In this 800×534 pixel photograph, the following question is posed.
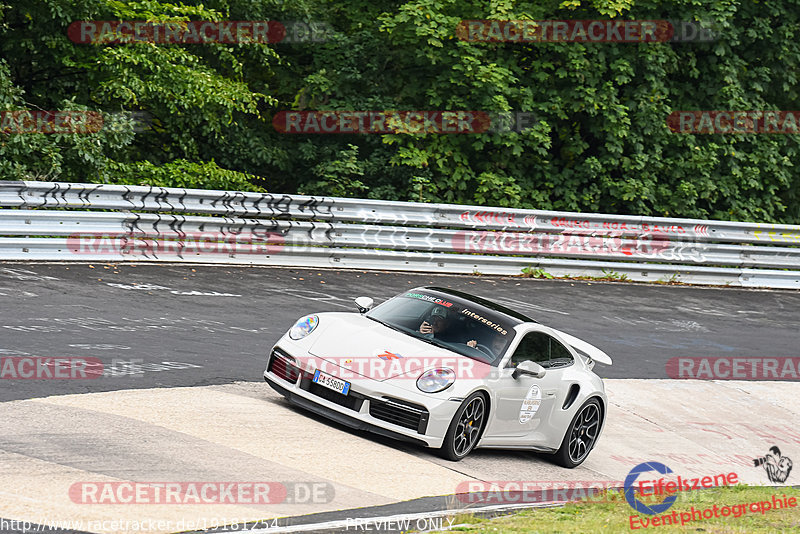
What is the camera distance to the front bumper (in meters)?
9.01

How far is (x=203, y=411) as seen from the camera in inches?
365

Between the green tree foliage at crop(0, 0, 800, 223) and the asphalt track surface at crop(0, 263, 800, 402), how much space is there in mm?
4241

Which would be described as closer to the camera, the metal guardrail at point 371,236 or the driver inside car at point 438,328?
the driver inside car at point 438,328

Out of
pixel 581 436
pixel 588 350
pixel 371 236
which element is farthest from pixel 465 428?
pixel 371 236

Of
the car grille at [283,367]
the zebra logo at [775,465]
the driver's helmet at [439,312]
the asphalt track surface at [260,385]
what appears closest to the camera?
the asphalt track surface at [260,385]

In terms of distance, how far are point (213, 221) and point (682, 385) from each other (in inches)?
316

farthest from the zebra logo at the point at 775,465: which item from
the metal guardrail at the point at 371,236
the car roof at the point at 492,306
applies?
the metal guardrail at the point at 371,236

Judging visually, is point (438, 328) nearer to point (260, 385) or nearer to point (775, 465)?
point (260, 385)

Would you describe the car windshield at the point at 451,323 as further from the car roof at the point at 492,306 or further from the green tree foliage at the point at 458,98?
the green tree foliage at the point at 458,98

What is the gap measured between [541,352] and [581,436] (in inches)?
39.7

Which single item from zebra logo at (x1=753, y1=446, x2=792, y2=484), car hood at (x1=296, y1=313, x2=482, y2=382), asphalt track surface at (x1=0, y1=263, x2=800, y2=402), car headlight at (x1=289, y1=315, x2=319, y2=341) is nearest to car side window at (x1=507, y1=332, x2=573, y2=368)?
car hood at (x1=296, y1=313, x2=482, y2=382)

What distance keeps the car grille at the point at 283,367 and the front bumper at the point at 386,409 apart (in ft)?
0.55

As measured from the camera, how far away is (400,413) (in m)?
9.09

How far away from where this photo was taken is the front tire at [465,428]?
30.0ft
